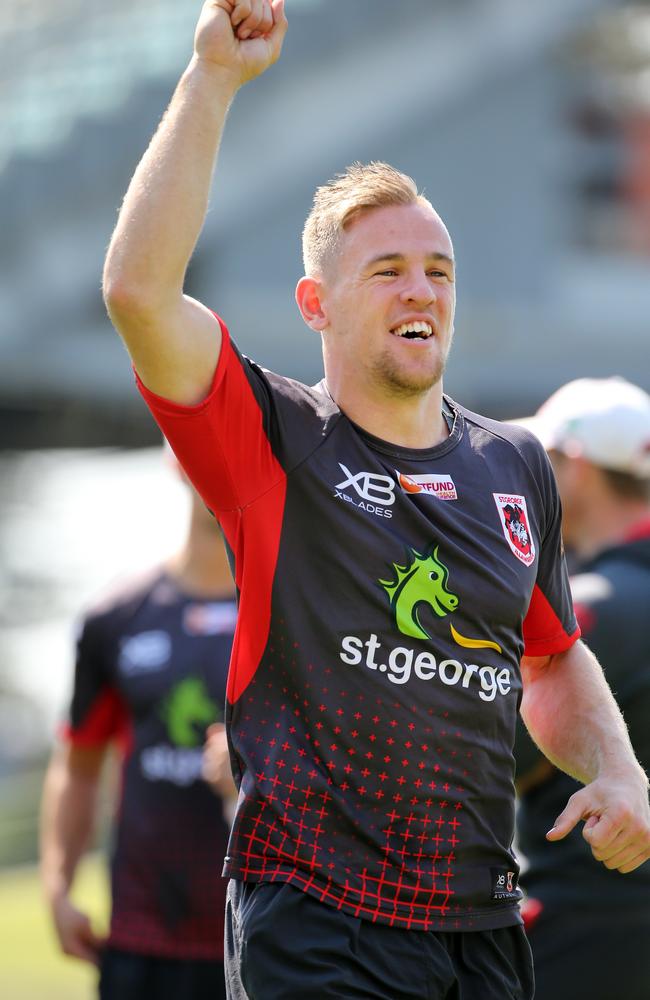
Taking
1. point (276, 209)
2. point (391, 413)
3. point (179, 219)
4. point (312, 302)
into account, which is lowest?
point (391, 413)

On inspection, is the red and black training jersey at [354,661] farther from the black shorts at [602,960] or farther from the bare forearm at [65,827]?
the bare forearm at [65,827]

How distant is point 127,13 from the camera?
1888 centimetres

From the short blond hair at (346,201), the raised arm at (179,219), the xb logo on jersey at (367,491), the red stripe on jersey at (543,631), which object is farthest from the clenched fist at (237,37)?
the red stripe on jersey at (543,631)

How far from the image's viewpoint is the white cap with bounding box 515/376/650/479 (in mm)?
4535

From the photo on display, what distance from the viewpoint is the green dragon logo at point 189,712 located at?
4.97m

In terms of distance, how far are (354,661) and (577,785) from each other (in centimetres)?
161

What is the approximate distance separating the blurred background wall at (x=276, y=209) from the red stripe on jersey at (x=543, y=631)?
12.3 metres

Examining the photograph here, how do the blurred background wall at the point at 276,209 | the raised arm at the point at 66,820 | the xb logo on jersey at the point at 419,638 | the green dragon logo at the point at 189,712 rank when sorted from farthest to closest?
the blurred background wall at the point at 276,209
the raised arm at the point at 66,820
the green dragon logo at the point at 189,712
the xb logo on jersey at the point at 419,638

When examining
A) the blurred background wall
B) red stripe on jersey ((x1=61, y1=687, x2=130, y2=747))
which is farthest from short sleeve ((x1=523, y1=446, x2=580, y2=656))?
the blurred background wall

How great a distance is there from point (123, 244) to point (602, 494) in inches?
87.6

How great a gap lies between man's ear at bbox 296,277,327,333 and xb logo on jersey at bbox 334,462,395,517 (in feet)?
1.23

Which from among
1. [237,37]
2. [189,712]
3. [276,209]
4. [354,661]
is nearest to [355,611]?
[354,661]

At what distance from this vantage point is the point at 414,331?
312 cm

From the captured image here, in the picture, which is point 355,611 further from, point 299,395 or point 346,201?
point 346,201
